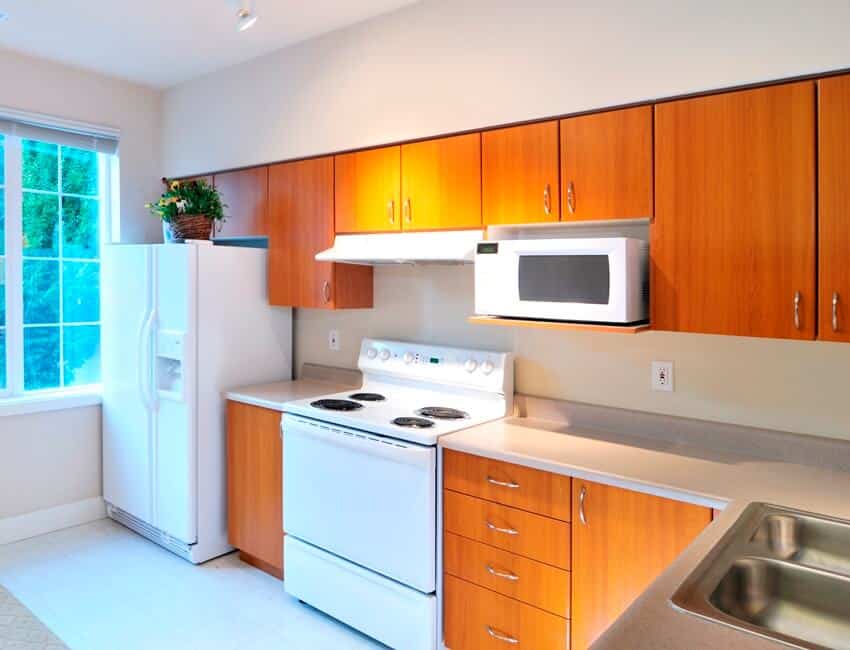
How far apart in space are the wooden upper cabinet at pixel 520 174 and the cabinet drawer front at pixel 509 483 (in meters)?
0.89

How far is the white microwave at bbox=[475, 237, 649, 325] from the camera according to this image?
2133 millimetres

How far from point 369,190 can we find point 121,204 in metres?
1.89

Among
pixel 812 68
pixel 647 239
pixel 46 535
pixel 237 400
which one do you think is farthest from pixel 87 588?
pixel 812 68

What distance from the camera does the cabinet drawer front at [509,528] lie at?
6.93 ft

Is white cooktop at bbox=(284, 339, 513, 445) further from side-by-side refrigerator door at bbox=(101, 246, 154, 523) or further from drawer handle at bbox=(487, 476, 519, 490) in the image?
side-by-side refrigerator door at bbox=(101, 246, 154, 523)

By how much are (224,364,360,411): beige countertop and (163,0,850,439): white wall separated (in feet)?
0.37

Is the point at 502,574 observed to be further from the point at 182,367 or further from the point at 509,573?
the point at 182,367

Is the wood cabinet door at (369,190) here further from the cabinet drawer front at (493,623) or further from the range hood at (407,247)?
the cabinet drawer front at (493,623)

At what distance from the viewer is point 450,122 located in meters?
2.69

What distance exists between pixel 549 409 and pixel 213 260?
1816 mm

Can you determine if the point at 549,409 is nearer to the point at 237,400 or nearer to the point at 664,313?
the point at 664,313

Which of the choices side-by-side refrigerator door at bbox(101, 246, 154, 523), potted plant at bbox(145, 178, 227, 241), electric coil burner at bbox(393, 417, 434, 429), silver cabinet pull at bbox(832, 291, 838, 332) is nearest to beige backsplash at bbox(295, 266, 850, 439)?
→ silver cabinet pull at bbox(832, 291, 838, 332)

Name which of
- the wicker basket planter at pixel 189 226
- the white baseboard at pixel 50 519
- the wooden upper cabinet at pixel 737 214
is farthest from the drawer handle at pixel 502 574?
the white baseboard at pixel 50 519

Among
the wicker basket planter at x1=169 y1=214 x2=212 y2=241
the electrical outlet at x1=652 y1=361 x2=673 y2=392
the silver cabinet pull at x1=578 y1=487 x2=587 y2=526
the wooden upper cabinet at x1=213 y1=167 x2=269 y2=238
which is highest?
the wooden upper cabinet at x1=213 y1=167 x2=269 y2=238
